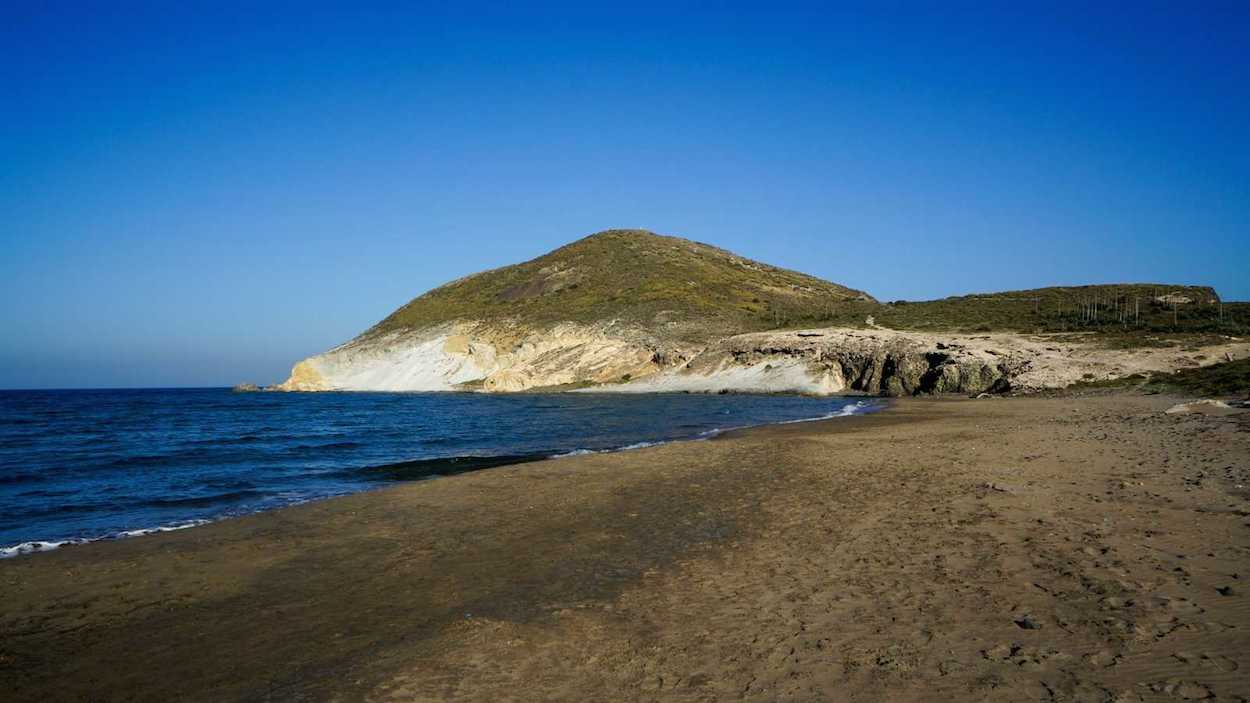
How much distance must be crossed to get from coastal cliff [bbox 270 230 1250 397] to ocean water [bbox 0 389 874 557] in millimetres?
10900

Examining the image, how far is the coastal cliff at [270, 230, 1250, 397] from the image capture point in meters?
42.9

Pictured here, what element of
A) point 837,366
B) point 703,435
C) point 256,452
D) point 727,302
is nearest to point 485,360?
point 727,302

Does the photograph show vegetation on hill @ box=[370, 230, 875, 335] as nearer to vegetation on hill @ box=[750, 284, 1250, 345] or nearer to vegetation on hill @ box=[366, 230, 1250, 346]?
vegetation on hill @ box=[366, 230, 1250, 346]

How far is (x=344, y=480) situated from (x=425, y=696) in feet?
42.8

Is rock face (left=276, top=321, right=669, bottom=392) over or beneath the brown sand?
over

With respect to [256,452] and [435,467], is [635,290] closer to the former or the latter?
[256,452]

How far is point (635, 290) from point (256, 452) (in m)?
61.5

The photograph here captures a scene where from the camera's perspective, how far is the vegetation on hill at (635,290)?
73750 millimetres

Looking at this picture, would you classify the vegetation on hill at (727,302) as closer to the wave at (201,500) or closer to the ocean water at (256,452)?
the ocean water at (256,452)

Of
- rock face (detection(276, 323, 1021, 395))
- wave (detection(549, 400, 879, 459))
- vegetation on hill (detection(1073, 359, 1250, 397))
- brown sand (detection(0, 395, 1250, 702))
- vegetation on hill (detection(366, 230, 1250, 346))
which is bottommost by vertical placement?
wave (detection(549, 400, 879, 459))

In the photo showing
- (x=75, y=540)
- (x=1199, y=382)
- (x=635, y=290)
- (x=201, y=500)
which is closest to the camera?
(x=75, y=540)

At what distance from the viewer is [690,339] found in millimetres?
65375

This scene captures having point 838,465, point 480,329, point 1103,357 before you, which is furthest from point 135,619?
point 480,329

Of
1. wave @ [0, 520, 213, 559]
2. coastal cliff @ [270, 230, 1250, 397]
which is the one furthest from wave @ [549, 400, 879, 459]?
coastal cliff @ [270, 230, 1250, 397]
